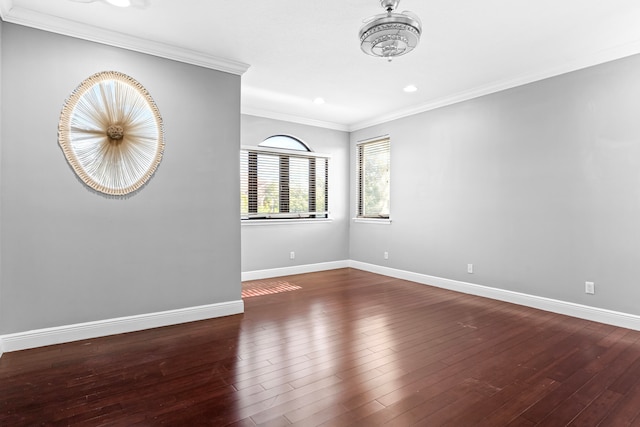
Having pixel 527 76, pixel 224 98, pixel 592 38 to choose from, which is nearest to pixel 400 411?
pixel 224 98

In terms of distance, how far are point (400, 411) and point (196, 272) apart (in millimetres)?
2438

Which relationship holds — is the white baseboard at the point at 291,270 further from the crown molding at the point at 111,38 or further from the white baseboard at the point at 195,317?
the crown molding at the point at 111,38

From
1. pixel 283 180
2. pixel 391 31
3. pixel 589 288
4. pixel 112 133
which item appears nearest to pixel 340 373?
pixel 391 31

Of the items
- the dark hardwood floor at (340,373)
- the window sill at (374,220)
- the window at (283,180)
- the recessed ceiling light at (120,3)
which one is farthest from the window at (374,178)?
the recessed ceiling light at (120,3)

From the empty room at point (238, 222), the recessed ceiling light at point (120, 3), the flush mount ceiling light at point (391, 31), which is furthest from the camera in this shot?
the recessed ceiling light at point (120, 3)

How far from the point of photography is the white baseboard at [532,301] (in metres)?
3.39

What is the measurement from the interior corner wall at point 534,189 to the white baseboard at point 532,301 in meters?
0.06

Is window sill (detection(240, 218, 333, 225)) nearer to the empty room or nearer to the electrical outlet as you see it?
the empty room

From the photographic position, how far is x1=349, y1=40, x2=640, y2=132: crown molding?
11.1 feet

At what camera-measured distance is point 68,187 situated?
2998 millimetres

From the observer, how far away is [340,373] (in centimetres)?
243

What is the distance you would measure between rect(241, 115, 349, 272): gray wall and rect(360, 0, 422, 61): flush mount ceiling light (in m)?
3.24

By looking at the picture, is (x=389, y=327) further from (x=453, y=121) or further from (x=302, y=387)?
(x=453, y=121)

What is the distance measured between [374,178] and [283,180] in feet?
5.41
